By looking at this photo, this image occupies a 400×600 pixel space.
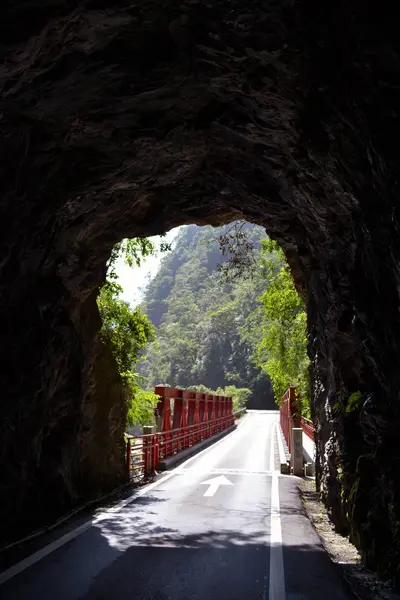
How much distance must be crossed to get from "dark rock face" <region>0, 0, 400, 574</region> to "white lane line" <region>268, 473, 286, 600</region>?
1.11 m

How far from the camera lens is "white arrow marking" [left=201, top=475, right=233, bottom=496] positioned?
14023mm

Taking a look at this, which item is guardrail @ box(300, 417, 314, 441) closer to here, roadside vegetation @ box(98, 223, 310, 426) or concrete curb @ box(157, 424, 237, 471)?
roadside vegetation @ box(98, 223, 310, 426)

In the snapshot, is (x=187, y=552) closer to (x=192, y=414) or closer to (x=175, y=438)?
(x=175, y=438)

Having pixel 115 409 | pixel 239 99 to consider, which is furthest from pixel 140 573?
pixel 115 409

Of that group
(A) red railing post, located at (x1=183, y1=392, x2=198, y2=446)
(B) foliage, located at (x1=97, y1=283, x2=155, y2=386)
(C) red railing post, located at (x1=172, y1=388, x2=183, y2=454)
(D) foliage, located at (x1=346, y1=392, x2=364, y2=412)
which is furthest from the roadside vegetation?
(D) foliage, located at (x1=346, y1=392, x2=364, y2=412)

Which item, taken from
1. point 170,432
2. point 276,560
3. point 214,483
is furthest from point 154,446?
point 276,560

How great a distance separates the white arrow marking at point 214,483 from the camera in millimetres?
14023

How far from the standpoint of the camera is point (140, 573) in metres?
6.89

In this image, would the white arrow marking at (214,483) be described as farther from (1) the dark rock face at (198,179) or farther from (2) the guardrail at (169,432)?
(1) the dark rock face at (198,179)

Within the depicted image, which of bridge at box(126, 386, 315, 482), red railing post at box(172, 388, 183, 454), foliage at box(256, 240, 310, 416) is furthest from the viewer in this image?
red railing post at box(172, 388, 183, 454)

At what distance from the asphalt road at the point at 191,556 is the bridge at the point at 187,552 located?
13 mm

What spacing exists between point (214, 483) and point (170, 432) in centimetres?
584

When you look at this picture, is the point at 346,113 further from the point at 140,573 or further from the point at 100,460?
the point at 100,460

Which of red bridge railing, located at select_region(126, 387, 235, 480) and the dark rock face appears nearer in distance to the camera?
the dark rock face
